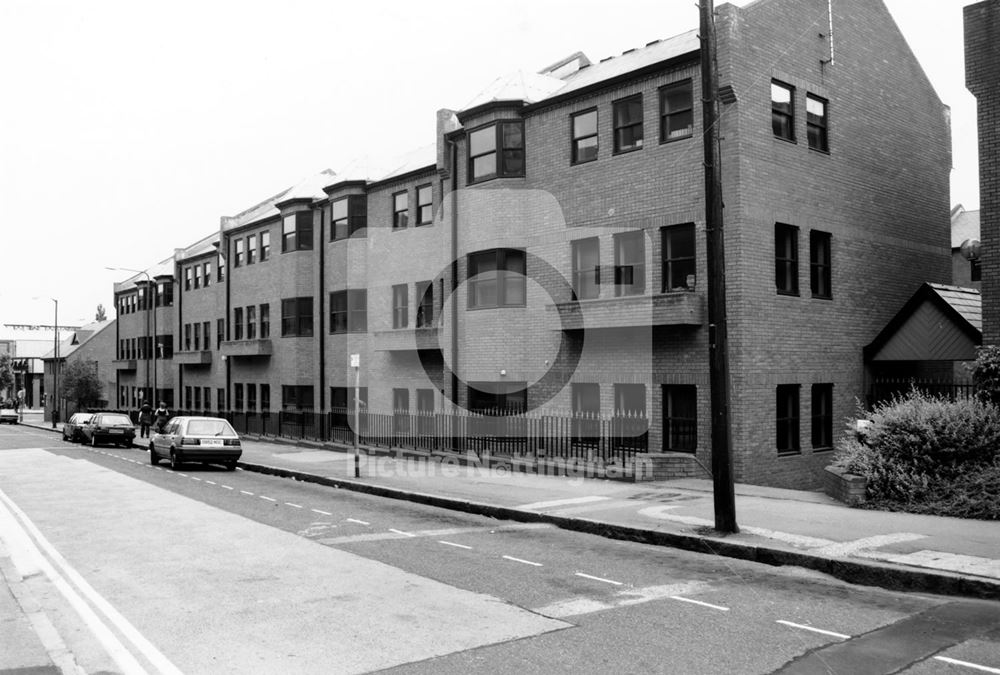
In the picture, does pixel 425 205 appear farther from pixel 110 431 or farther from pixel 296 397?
pixel 110 431

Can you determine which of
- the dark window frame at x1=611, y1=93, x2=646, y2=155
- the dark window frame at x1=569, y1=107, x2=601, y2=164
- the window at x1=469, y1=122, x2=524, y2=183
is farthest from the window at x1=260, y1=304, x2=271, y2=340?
the dark window frame at x1=611, y1=93, x2=646, y2=155

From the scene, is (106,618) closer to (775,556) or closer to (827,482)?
(775,556)

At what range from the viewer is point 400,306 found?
28.7 meters

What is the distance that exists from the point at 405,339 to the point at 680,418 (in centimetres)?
1108

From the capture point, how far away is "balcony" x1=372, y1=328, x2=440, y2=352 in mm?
25688

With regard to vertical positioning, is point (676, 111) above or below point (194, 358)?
above

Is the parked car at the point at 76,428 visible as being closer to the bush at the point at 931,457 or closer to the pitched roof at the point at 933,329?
the pitched roof at the point at 933,329

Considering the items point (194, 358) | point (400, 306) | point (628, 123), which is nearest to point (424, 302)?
point (400, 306)

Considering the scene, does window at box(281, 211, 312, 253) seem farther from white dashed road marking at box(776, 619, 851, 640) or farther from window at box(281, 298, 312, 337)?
white dashed road marking at box(776, 619, 851, 640)

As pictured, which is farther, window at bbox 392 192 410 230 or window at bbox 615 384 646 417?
window at bbox 392 192 410 230

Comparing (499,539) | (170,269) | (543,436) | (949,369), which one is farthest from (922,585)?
(170,269)

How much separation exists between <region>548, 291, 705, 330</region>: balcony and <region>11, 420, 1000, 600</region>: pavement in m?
3.53

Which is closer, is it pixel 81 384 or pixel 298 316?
pixel 298 316

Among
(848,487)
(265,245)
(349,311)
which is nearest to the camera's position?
(848,487)
